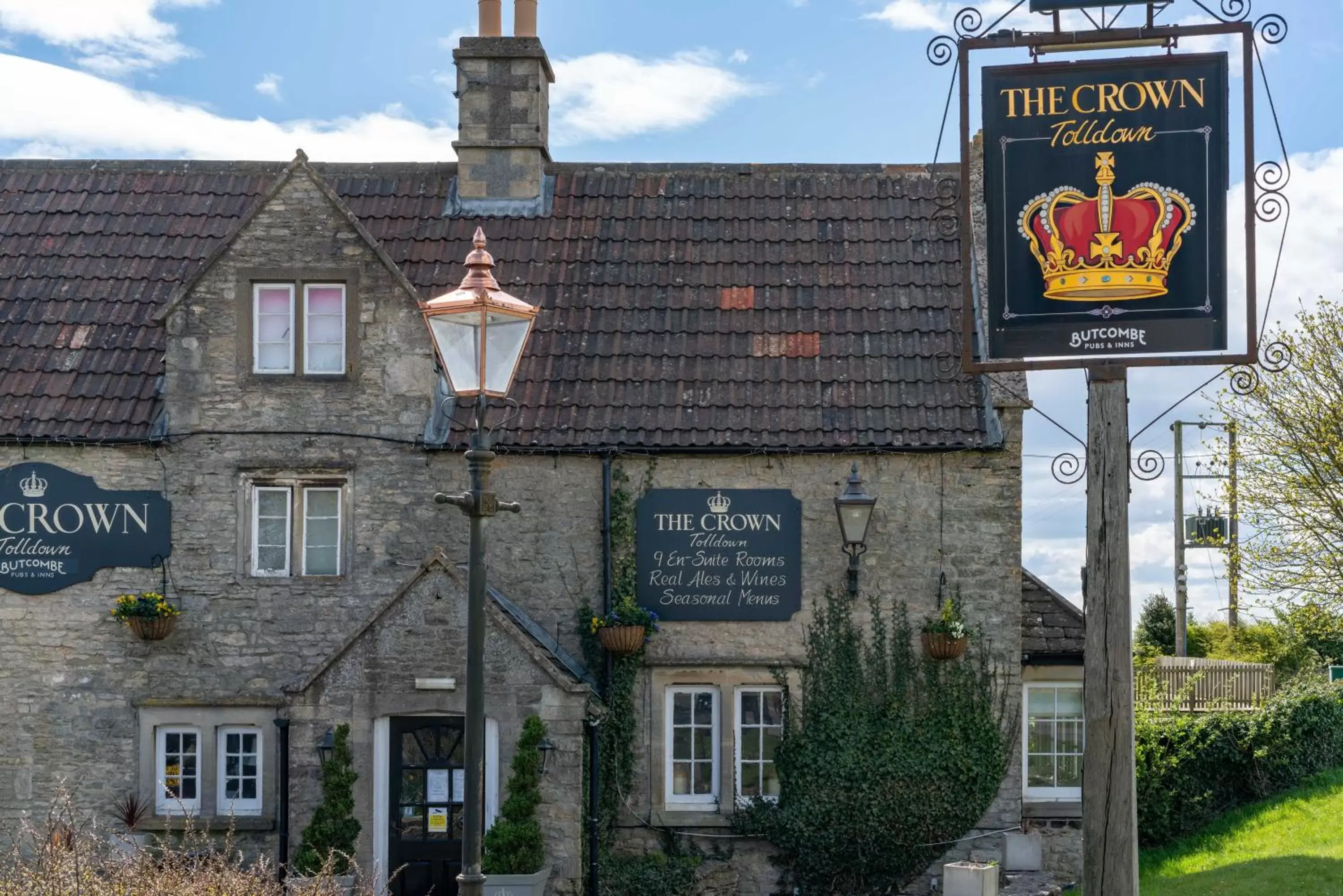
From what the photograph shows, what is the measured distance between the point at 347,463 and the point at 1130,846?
941 cm

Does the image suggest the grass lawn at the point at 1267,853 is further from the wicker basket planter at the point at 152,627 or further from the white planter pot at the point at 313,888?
the wicker basket planter at the point at 152,627

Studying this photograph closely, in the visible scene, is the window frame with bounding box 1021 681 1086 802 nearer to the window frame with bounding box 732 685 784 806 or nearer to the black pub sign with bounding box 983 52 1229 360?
the window frame with bounding box 732 685 784 806

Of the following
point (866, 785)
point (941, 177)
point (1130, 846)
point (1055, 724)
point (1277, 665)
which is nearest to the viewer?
point (1130, 846)

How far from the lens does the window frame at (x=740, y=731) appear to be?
1739cm

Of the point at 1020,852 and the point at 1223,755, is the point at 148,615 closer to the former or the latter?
the point at 1020,852

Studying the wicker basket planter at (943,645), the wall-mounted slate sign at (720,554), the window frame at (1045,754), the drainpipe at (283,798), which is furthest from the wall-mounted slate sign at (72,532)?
the window frame at (1045,754)

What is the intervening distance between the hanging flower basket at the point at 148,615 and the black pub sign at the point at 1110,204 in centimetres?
958

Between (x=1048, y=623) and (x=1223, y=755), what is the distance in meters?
4.35

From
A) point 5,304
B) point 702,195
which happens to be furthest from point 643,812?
point 5,304

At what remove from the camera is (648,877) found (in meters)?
16.6

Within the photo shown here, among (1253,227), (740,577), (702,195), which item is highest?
(702,195)

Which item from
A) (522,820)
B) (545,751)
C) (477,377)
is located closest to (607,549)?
(545,751)

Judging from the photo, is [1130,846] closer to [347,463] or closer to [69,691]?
[347,463]

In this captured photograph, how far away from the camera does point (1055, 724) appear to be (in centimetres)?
1794
